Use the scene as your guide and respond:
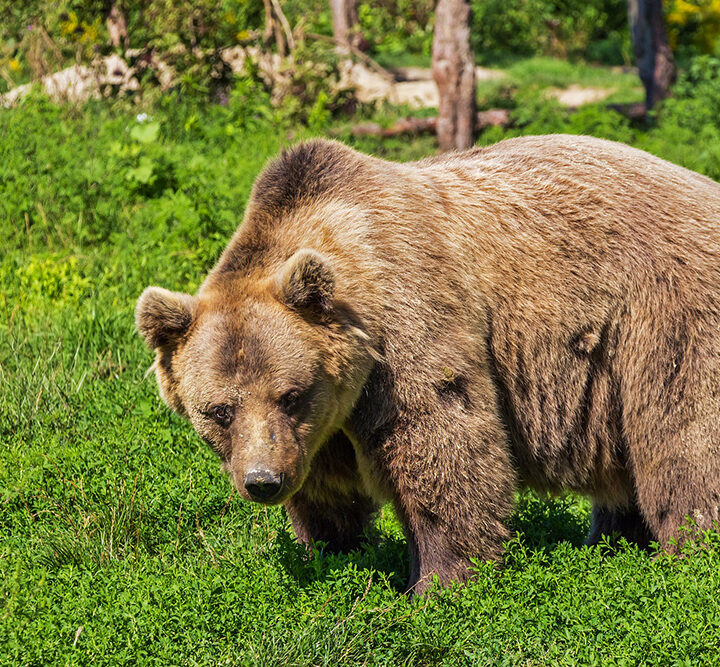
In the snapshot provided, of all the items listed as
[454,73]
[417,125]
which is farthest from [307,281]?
[417,125]

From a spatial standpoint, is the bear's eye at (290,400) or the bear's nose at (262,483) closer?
the bear's nose at (262,483)

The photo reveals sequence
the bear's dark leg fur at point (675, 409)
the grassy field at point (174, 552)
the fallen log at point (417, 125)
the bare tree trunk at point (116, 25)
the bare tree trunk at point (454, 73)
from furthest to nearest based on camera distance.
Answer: the fallen log at point (417, 125), the bare tree trunk at point (116, 25), the bare tree trunk at point (454, 73), the bear's dark leg fur at point (675, 409), the grassy field at point (174, 552)

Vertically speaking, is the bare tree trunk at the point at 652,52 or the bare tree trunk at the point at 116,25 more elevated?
the bare tree trunk at the point at 116,25

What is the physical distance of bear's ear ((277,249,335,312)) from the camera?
13.6ft

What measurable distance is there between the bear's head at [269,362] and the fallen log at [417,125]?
9.52 m

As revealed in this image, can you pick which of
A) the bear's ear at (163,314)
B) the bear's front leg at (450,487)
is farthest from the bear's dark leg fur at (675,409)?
the bear's ear at (163,314)

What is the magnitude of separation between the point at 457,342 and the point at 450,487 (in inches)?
25.1

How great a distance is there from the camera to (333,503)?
16.0 ft

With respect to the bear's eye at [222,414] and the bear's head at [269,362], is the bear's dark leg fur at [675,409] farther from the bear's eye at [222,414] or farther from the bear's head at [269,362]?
the bear's eye at [222,414]

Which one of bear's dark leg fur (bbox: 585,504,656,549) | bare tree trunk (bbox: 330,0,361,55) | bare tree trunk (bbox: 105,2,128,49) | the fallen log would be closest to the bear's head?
bear's dark leg fur (bbox: 585,504,656,549)

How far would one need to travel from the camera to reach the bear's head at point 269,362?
4172 millimetres

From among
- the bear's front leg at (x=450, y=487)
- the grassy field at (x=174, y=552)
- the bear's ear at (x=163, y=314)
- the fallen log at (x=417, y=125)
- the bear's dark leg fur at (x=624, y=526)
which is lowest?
the fallen log at (x=417, y=125)

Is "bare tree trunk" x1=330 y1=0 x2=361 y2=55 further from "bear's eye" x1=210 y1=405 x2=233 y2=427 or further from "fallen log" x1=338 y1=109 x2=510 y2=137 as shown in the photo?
"bear's eye" x1=210 y1=405 x2=233 y2=427

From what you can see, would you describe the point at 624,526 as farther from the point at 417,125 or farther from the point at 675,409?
the point at 417,125
